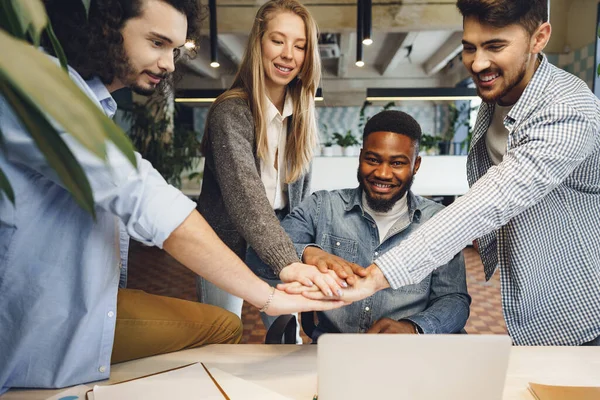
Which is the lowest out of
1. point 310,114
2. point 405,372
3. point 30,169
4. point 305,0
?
point 405,372

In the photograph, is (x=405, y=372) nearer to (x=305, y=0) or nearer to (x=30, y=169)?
(x=30, y=169)

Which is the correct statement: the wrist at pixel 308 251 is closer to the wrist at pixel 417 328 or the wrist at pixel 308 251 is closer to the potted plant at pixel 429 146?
the wrist at pixel 417 328

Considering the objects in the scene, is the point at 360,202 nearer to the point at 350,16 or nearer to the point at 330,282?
the point at 330,282

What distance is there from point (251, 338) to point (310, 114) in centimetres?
205

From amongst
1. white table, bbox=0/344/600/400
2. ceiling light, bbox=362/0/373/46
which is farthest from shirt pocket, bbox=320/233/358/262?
ceiling light, bbox=362/0/373/46

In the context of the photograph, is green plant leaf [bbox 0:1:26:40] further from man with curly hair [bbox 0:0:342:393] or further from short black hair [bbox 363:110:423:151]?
short black hair [bbox 363:110:423:151]


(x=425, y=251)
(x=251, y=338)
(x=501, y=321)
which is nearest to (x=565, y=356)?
(x=425, y=251)

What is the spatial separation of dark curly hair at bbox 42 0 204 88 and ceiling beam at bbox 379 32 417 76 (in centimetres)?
759

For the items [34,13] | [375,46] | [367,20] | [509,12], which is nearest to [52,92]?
[34,13]

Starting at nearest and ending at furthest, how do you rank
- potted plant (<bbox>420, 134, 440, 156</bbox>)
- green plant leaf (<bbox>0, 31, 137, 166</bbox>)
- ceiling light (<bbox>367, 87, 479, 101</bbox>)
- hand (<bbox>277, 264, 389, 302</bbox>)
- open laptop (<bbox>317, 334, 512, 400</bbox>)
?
green plant leaf (<bbox>0, 31, 137, 166</bbox>) → open laptop (<bbox>317, 334, 512, 400</bbox>) → hand (<bbox>277, 264, 389, 302</bbox>) → ceiling light (<bbox>367, 87, 479, 101</bbox>) → potted plant (<bbox>420, 134, 440, 156</bbox>)

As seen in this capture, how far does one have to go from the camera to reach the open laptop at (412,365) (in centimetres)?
71

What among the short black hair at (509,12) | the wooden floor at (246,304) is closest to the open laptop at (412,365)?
the short black hair at (509,12)

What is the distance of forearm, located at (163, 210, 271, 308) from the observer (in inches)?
37.1

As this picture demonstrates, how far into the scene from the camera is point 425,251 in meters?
1.21
